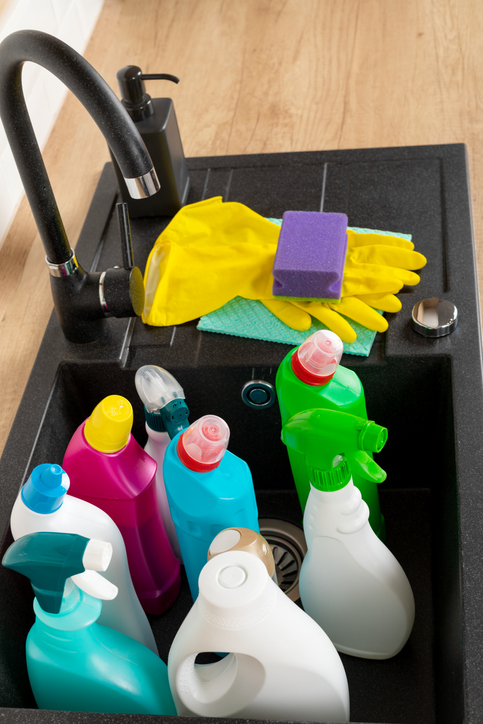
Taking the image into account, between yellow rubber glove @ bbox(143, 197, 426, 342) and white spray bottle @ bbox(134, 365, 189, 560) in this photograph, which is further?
yellow rubber glove @ bbox(143, 197, 426, 342)

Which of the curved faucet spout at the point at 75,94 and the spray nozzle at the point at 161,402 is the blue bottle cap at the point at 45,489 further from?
the curved faucet spout at the point at 75,94

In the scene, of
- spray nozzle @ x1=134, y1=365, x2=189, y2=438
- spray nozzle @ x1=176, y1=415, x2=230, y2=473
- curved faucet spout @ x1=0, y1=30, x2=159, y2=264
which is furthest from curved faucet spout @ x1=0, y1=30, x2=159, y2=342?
spray nozzle @ x1=176, y1=415, x2=230, y2=473

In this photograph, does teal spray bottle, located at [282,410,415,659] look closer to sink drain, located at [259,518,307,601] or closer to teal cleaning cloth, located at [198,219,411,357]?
sink drain, located at [259,518,307,601]

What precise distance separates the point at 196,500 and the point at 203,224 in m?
0.47

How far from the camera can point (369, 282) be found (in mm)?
849

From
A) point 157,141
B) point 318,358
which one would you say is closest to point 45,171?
point 157,141

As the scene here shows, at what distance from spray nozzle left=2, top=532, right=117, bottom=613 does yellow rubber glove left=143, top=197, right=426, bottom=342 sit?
40 cm

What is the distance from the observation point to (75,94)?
634 mm

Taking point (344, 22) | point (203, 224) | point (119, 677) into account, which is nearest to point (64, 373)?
point (203, 224)

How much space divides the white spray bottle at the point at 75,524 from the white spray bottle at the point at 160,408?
13 cm

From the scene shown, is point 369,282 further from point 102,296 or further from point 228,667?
point 228,667

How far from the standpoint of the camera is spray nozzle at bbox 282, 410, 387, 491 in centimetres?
57

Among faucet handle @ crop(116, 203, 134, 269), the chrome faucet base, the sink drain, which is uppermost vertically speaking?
faucet handle @ crop(116, 203, 134, 269)

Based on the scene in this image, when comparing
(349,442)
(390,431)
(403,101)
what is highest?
(349,442)
